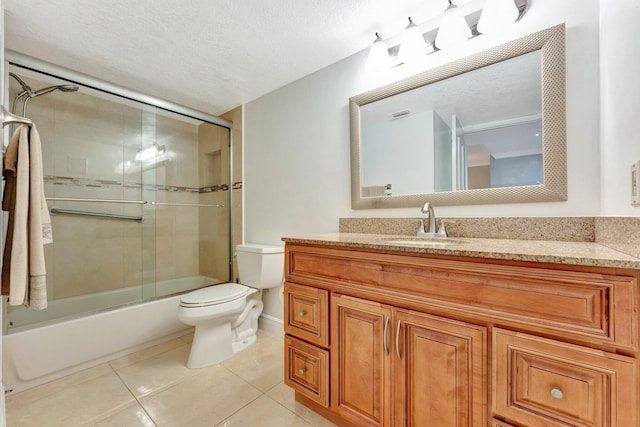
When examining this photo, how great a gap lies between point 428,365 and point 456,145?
1.07 meters

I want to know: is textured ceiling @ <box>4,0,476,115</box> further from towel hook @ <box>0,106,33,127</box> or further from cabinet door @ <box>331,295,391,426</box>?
cabinet door @ <box>331,295,391,426</box>

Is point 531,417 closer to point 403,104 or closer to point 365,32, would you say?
point 403,104

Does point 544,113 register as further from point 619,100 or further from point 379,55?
point 379,55

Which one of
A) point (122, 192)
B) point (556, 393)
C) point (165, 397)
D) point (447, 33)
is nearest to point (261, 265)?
point (165, 397)

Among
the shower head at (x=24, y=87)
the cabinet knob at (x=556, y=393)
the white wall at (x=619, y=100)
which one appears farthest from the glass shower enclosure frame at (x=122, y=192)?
the white wall at (x=619, y=100)

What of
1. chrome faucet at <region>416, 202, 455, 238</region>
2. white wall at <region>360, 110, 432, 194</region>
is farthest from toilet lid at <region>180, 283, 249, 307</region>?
chrome faucet at <region>416, 202, 455, 238</region>

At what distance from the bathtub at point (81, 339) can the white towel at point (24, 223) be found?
688mm

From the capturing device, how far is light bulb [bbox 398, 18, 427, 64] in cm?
143

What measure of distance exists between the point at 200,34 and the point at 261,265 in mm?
1571

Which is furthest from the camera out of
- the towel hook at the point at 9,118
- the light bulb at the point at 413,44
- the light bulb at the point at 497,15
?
the light bulb at the point at 413,44

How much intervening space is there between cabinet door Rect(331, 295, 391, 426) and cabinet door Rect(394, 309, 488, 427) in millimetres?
53

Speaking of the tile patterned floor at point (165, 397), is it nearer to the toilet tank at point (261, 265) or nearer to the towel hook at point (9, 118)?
the toilet tank at point (261, 265)

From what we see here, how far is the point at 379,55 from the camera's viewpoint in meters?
1.55

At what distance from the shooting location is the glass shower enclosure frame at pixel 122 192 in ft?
6.31
